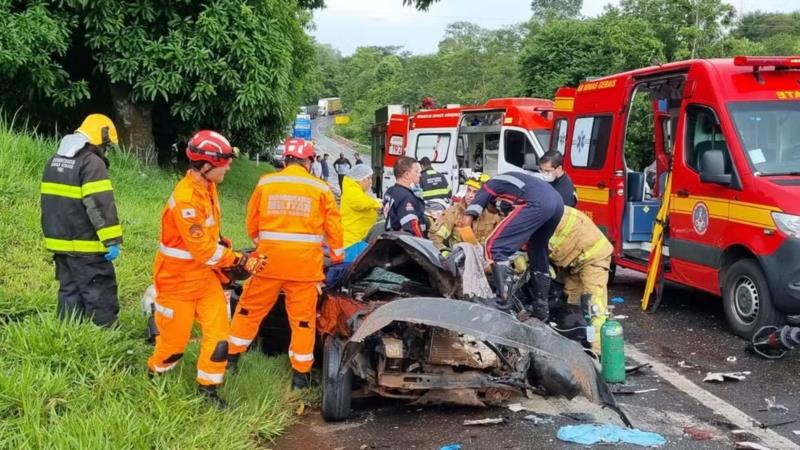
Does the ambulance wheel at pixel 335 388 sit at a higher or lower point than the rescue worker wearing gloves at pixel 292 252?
lower

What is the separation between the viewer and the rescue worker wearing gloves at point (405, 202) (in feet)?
A: 22.6

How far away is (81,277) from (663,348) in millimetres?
4652

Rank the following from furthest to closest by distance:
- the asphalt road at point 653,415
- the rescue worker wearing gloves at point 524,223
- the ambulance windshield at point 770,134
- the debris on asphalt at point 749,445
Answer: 1. the ambulance windshield at point 770,134
2. the rescue worker wearing gloves at point 524,223
3. the asphalt road at point 653,415
4. the debris on asphalt at point 749,445

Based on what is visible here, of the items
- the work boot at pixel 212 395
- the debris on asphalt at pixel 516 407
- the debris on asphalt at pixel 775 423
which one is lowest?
the debris on asphalt at pixel 516 407

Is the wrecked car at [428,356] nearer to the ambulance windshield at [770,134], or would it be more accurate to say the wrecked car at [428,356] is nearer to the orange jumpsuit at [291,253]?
the orange jumpsuit at [291,253]

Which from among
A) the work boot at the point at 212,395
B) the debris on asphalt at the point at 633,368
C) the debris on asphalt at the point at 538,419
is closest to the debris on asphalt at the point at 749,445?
the debris on asphalt at the point at 538,419

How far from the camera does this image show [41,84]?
31.6 feet

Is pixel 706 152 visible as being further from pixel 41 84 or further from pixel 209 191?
pixel 41 84

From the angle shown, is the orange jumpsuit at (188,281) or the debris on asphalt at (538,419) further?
the debris on asphalt at (538,419)

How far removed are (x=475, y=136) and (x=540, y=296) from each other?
9232 millimetres

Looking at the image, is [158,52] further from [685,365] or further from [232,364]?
[685,365]

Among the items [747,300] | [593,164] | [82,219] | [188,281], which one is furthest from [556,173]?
[82,219]

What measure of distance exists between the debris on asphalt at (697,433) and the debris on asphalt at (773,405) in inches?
28.5

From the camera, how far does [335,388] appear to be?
4.49m
